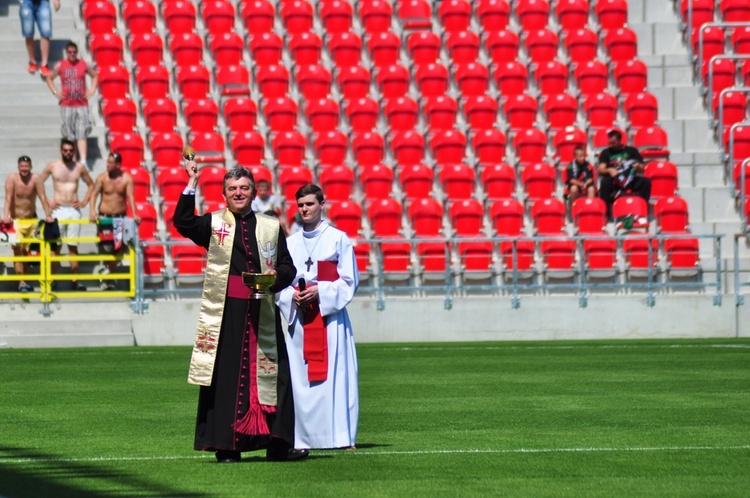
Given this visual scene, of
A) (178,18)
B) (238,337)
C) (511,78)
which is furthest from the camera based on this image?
(178,18)

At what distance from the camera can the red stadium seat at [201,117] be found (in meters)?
→ 24.7

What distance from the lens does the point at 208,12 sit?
87.1 feet

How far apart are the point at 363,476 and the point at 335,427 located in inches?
51.9

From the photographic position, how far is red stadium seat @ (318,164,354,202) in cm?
2316

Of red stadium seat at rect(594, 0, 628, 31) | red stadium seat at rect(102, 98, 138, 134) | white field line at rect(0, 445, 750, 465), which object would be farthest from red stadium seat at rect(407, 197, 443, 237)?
white field line at rect(0, 445, 750, 465)

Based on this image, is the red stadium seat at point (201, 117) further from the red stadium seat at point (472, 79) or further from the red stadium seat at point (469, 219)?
the red stadium seat at point (469, 219)

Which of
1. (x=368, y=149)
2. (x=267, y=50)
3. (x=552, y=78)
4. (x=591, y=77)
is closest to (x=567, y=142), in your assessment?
(x=552, y=78)

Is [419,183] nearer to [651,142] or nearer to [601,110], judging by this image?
[601,110]

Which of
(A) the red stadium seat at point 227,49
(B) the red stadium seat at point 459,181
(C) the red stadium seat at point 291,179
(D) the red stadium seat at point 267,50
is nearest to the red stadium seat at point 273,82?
(D) the red stadium seat at point 267,50

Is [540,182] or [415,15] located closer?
[540,182]

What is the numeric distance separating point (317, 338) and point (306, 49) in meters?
16.6

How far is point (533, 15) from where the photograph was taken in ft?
87.3

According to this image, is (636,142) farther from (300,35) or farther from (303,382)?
(303,382)

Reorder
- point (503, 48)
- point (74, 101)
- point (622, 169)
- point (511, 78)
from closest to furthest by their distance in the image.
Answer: point (622, 169)
point (74, 101)
point (511, 78)
point (503, 48)
